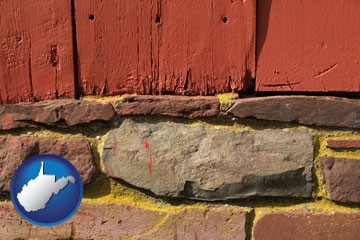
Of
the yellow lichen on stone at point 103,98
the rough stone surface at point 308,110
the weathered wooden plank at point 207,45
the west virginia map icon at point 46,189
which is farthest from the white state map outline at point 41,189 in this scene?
the rough stone surface at point 308,110

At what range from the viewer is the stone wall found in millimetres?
1370

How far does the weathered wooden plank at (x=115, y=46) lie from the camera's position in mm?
1422

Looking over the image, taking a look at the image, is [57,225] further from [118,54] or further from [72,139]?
[118,54]

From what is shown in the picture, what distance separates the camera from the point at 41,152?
142 cm

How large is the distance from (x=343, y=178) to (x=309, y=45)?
0.40 m

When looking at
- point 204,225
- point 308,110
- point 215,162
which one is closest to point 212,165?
point 215,162

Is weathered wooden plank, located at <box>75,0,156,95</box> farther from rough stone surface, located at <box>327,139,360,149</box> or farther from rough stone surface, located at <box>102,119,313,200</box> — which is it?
rough stone surface, located at <box>327,139,360,149</box>

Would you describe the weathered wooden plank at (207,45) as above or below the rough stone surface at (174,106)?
above

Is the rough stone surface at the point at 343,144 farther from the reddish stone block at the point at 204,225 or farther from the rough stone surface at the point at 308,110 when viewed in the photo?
the reddish stone block at the point at 204,225

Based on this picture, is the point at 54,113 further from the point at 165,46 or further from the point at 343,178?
the point at 343,178

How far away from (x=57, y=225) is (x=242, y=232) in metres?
0.55

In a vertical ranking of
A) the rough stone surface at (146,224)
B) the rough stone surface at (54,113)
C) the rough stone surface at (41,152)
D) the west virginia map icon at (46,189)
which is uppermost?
the rough stone surface at (54,113)

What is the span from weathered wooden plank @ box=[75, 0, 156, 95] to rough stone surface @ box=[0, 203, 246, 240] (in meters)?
0.36

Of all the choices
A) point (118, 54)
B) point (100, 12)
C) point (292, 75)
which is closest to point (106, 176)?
point (118, 54)
